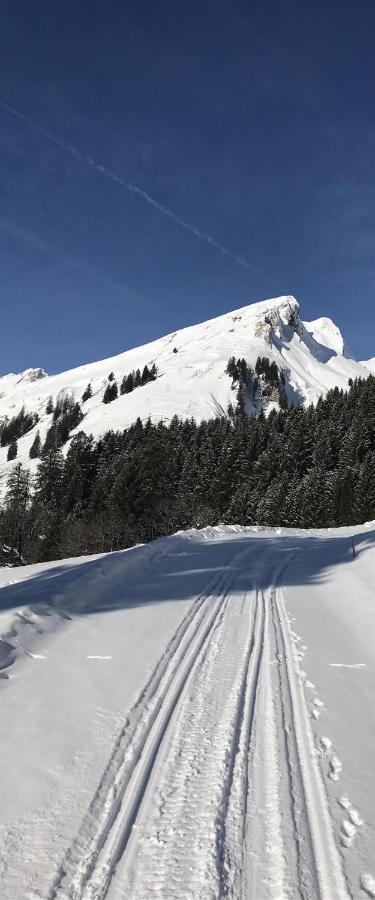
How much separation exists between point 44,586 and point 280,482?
52949 mm

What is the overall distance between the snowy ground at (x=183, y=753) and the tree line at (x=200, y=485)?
41.8m

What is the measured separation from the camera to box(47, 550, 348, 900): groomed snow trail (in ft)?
10.4

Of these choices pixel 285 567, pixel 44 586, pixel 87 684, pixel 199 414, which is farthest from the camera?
pixel 199 414

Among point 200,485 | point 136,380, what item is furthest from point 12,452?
point 200,485

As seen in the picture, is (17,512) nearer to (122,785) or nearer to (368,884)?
(122,785)

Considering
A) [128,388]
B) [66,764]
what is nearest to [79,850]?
[66,764]

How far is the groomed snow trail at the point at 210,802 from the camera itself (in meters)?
3.16

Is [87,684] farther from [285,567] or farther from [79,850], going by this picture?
[285,567]

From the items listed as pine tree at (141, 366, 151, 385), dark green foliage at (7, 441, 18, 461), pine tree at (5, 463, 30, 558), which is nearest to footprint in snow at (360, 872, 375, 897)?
pine tree at (5, 463, 30, 558)

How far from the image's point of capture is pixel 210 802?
396 centimetres

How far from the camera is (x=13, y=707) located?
5.38 meters

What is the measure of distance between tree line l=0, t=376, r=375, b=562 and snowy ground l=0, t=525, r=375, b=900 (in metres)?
41.8

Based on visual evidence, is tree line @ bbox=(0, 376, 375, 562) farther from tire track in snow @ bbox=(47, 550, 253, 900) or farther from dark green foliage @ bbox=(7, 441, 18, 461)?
tire track in snow @ bbox=(47, 550, 253, 900)

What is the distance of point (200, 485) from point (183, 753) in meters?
72.0
